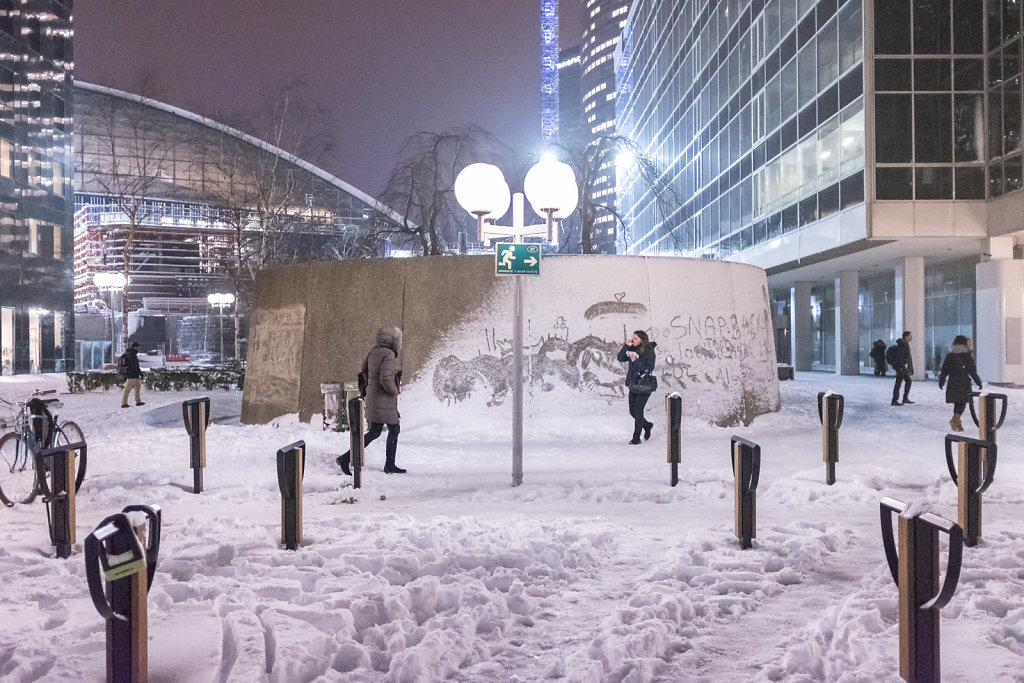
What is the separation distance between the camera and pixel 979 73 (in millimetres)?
25328

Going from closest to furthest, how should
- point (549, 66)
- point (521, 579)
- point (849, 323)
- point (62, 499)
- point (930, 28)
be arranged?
point (521, 579)
point (62, 499)
point (930, 28)
point (849, 323)
point (549, 66)

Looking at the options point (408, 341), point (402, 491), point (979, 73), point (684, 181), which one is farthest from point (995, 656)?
point (684, 181)

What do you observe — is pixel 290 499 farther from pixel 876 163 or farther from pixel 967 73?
pixel 967 73

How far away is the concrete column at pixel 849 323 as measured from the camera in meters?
34.3

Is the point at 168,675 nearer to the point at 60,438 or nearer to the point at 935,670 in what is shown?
the point at 935,670

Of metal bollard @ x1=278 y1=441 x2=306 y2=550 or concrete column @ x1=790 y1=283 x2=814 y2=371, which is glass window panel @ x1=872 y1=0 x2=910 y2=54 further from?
metal bollard @ x1=278 y1=441 x2=306 y2=550

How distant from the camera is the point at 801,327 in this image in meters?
39.6

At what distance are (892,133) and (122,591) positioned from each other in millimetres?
26649

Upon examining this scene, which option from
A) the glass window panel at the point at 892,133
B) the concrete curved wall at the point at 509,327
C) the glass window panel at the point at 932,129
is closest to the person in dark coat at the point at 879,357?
the glass window panel at the point at 932,129

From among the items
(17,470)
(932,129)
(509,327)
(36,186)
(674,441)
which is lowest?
(17,470)

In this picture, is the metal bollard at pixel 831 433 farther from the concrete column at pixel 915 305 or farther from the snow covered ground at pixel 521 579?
the concrete column at pixel 915 305

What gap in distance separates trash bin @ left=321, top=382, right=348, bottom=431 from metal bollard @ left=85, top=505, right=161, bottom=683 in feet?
31.7

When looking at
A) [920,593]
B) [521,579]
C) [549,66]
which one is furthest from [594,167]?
[549,66]

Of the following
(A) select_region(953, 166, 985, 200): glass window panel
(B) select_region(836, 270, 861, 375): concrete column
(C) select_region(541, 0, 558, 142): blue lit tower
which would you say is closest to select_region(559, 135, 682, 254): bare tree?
(A) select_region(953, 166, 985, 200): glass window panel
